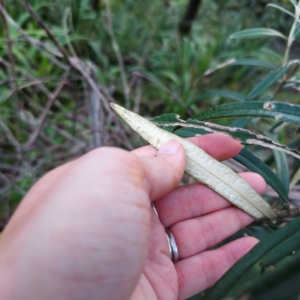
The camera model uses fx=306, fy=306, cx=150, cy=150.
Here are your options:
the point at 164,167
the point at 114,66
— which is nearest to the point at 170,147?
the point at 164,167

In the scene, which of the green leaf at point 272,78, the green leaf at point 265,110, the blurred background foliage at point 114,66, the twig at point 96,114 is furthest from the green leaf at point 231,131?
the blurred background foliage at point 114,66

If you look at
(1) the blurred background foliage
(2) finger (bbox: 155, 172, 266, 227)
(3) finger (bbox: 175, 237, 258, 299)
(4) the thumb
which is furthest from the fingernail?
(1) the blurred background foliage

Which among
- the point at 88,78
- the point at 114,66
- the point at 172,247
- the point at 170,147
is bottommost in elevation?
the point at 114,66

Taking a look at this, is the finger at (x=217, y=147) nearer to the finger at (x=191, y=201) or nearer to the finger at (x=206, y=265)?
the finger at (x=191, y=201)

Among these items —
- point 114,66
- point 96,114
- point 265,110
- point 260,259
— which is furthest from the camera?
point 114,66

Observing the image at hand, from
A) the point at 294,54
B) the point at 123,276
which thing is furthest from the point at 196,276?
the point at 294,54

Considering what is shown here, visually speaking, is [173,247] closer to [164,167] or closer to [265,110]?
[164,167]

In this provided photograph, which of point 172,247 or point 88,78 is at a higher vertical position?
point 88,78
